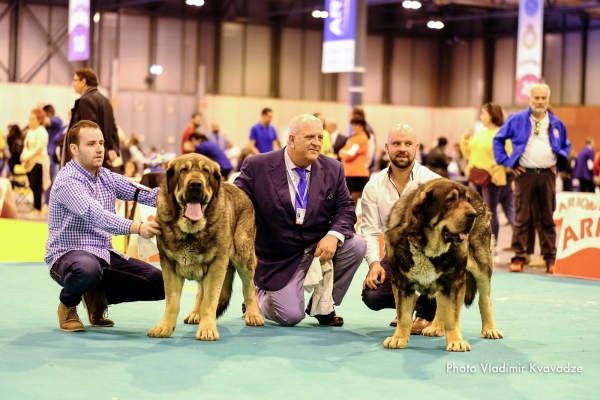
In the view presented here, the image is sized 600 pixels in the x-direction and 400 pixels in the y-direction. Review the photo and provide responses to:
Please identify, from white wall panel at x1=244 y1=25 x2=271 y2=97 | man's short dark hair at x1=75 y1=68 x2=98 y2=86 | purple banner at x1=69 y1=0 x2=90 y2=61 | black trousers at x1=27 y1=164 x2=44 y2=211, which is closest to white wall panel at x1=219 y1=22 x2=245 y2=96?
white wall panel at x1=244 y1=25 x2=271 y2=97

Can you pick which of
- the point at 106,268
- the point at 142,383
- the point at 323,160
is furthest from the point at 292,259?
the point at 142,383

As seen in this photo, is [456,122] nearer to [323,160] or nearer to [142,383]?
[323,160]

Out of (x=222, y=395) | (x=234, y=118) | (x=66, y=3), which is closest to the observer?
(x=222, y=395)

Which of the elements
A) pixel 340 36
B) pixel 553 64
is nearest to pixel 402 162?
pixel 340 36

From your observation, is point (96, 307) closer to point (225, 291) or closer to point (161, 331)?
point (161, 331)

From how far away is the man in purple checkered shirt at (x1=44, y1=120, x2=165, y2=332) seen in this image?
15.9 feet

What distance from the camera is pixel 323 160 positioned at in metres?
5.68

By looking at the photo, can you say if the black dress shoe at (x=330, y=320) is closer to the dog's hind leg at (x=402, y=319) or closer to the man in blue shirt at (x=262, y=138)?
the dog's hind leg at (x=402, y=319)

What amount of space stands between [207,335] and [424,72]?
28.1 metres

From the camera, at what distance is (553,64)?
1126 inches

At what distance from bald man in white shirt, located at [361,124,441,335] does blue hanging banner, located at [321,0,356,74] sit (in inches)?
369

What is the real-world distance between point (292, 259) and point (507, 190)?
501 centimetres

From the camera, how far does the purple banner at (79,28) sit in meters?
18.2

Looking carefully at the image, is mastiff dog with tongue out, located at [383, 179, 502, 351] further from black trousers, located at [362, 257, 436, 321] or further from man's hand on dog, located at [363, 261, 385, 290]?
black trousers, located at [362, 257, 436, 321]
